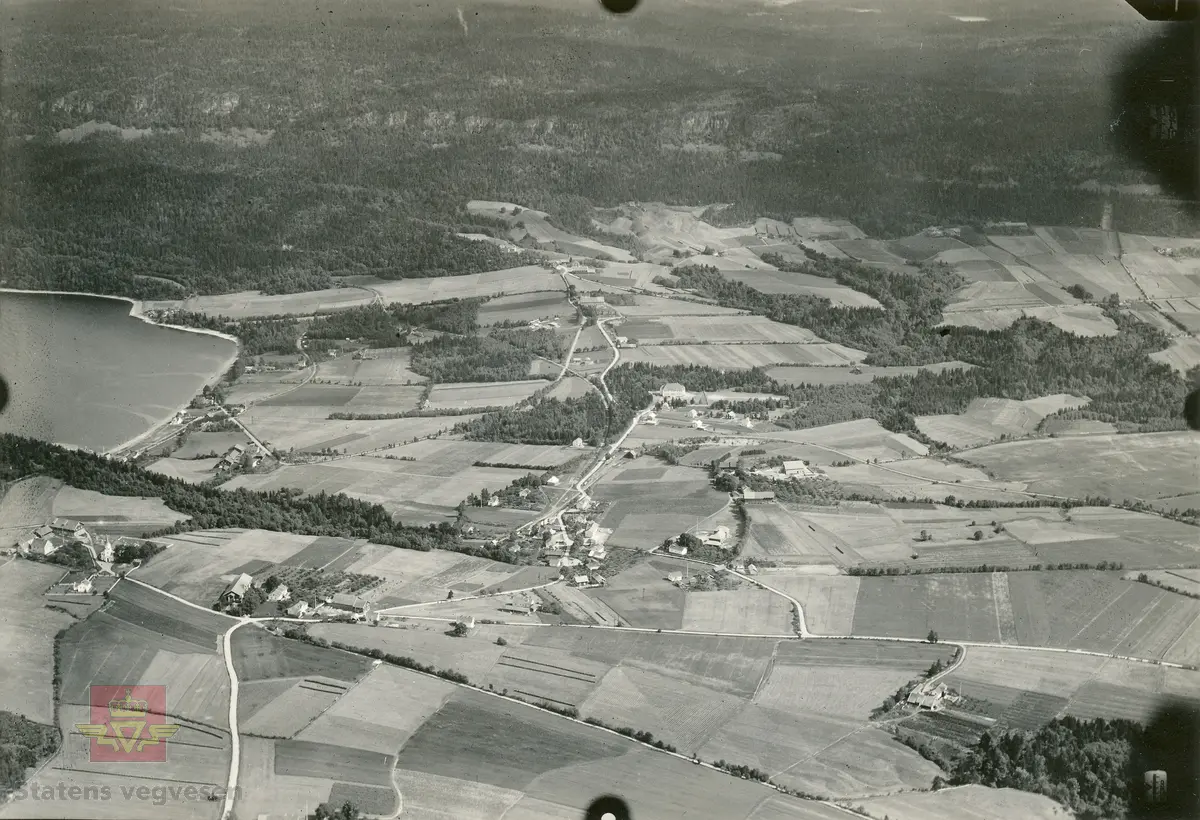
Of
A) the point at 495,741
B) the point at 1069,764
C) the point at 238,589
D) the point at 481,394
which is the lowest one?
the point at 481,394

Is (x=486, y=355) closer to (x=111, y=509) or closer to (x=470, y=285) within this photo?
(x=470, y=285)

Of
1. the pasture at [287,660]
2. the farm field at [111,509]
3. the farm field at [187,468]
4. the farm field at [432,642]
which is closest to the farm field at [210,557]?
the farm field at [111,509]

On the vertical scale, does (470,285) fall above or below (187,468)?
below

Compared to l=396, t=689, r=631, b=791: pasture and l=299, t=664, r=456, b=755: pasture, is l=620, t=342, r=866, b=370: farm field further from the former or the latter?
l=396, t=689, r=631, b=791: pasture

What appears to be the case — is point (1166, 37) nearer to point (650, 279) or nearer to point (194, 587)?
point (650, 279)

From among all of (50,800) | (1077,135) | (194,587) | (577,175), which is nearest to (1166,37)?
(1077,135)

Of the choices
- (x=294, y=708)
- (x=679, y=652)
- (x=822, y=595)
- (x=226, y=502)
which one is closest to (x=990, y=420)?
(x=822, y=595)
